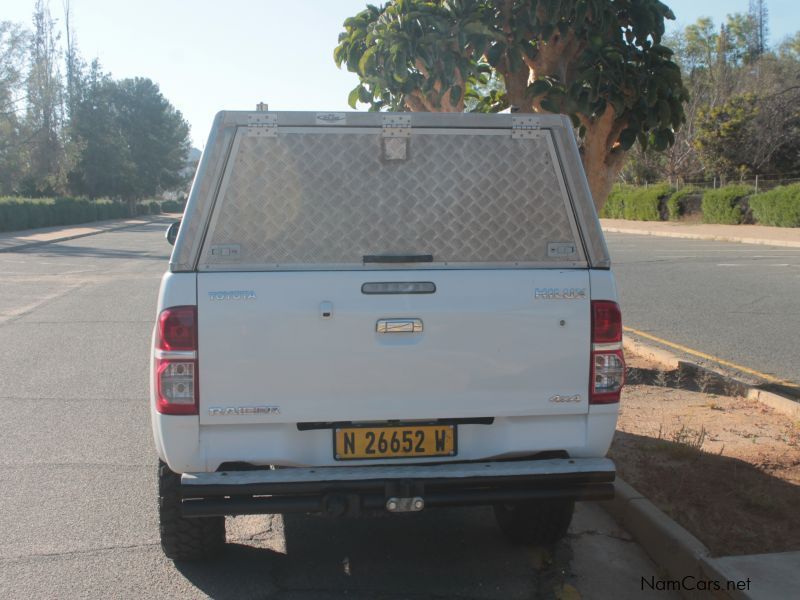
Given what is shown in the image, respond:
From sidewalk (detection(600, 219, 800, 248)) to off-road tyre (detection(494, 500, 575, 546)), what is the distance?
25.5 meters

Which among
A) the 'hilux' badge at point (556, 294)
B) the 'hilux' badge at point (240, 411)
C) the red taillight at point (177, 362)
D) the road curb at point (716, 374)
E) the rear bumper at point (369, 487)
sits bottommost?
the road curb at point (716, 374)

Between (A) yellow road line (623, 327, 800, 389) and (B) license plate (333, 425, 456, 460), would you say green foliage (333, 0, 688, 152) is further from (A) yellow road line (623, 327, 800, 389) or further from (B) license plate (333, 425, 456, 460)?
(B) license plate (333, 425, 456, 460)

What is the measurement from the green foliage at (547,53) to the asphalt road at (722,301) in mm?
3204

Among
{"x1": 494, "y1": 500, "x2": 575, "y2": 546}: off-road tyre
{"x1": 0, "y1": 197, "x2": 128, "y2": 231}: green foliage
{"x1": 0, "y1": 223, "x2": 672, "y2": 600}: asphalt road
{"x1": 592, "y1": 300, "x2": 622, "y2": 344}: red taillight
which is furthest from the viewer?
{"x1": 0, "y1": 197, "x2": 128, "y2": 231}: green foliage

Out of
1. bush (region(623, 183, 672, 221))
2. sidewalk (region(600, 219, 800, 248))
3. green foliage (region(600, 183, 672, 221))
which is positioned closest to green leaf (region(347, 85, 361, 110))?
sidewalk (region(600, 219, 800, 248))

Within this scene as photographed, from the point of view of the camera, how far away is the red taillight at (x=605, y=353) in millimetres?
4059

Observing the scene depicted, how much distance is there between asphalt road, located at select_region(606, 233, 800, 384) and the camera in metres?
10.3

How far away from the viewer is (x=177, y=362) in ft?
12.6

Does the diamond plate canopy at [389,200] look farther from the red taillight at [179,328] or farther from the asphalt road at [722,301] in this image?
the asphalt road at [722,301]

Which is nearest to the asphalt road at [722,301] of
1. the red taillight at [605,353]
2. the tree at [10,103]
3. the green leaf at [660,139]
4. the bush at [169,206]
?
the green leaf at [660,139]

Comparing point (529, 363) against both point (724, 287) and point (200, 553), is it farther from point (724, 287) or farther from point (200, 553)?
point (724, 287)

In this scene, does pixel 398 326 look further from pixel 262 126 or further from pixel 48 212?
pixel 48 212

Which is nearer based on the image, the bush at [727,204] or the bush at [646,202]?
the bush at [727,204]

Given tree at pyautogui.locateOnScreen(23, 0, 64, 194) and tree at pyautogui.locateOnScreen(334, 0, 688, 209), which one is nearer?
tree at pyautogui.locateOnScreen(334, 0, 688, 209)
